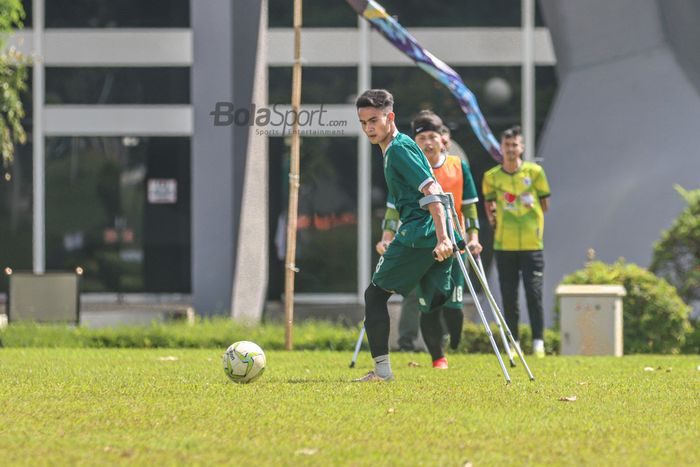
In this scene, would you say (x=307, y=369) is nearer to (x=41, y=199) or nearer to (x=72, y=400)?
(x=72, y=400)

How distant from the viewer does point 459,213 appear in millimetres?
11078

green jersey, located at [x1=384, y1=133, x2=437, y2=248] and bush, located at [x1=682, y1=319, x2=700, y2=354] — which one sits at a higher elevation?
green jersey, located at [x1=384, y1=133, x2=437, y2=248]

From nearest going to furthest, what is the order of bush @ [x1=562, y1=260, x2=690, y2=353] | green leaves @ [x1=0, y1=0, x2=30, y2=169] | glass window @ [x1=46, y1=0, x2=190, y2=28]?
bush @ [x1=562, y1=260, x2=690, y2=353]
green leaves @ [x1=0, y1=0, x2=30, y2=169]
glass window @ [x1=46, y1=0, x2=190, y2=28]

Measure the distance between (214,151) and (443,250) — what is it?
31.4ft

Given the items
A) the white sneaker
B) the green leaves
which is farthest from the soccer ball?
the green leaves

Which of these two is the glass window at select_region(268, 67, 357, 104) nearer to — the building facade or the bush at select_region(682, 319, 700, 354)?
the building facade

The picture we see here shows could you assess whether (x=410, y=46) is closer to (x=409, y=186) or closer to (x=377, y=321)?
(x=409, y=186)

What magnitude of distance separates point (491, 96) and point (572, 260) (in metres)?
6.05

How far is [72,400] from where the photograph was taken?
24.7 feet

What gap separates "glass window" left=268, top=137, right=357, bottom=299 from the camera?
67.3ft

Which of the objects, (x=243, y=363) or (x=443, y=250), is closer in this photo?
(x=443, y=250)

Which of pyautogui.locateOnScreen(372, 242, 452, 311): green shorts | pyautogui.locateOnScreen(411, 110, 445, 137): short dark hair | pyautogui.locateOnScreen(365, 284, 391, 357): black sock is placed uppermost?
pyautogui.locateOnScreen(411, 110, 445, 137): short dark hair

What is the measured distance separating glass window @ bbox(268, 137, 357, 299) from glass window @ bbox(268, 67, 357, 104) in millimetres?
603

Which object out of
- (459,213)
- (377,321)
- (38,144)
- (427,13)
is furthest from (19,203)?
(377,321)
